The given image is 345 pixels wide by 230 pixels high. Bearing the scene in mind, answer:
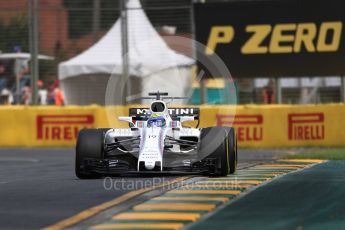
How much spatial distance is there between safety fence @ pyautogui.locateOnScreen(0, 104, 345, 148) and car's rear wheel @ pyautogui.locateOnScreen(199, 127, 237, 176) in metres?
10.1

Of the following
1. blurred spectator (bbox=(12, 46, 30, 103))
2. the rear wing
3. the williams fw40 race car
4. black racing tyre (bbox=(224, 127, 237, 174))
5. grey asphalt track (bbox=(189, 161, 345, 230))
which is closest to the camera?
grey asphalt track (bbox=(189, 161, 345, 230))

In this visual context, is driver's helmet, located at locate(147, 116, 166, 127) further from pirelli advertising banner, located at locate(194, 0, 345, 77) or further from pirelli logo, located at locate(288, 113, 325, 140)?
pirelli advertising banner, located at locate(194, 0, 345, 77)

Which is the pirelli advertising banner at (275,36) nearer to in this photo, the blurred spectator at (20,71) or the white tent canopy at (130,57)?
the white tent canopy at (130,57)

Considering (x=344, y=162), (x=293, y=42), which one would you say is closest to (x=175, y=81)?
(x=293, y=42)

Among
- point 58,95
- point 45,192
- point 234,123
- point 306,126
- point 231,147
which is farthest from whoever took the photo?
point 58,95

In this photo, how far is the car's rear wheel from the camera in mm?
14953

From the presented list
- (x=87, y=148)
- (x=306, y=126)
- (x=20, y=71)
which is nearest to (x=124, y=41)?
(x=20, y=71)

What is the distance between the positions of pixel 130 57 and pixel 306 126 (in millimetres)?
6833

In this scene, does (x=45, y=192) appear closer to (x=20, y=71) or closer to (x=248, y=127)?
(x=248, y=127)

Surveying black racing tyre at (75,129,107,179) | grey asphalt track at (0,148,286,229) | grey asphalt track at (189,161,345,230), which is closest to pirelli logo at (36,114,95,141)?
grey asphalt track at (0,148,286,229)

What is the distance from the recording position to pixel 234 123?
88.0ft

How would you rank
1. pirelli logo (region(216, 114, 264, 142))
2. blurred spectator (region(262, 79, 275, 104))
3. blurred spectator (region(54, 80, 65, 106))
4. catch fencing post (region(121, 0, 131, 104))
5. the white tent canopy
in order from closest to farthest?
pirelli logo (region(216, 114, 264, 142)) < catch fencing post (region(121, 0, 131, 104)) < blurred spectator (region(262, 79, 275, 104)) < the white tent canopy < blurred spectator (region(54, 80, 65, 106))

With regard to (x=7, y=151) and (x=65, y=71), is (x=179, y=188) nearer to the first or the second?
(x=7, y=151)

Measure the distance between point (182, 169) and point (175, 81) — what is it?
17.0 metres
